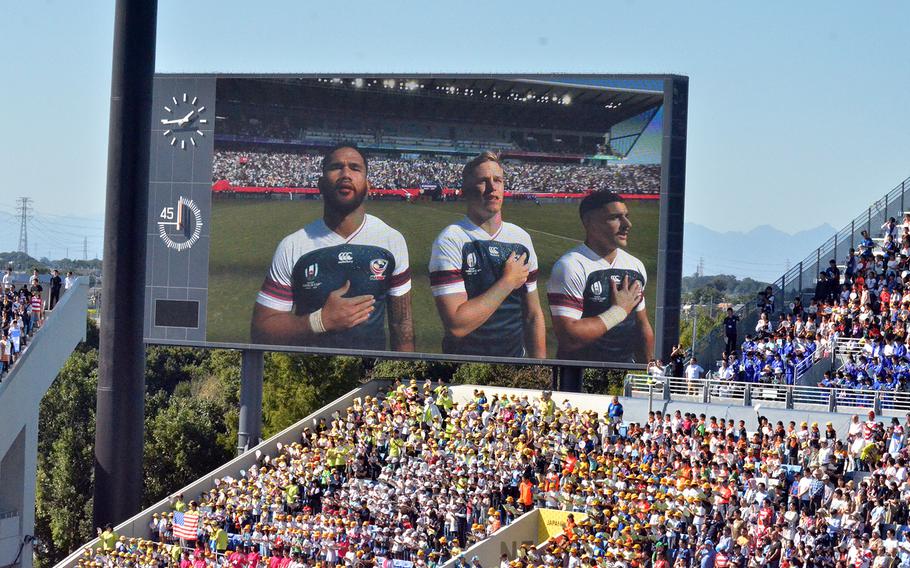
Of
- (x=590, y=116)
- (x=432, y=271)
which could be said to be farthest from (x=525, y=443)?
Answer: (x=590, y=116)

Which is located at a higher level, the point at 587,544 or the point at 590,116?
the point at 590,116

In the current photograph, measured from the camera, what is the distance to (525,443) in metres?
29.6

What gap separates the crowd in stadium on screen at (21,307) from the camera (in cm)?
3359

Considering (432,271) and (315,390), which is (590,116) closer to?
(432,271)

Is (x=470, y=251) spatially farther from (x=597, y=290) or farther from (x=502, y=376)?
(x=502, y=376)

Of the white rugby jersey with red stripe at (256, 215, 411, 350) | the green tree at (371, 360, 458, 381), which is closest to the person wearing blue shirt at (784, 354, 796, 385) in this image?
the white rugby jersey with red stripe at (256, 215, 411, 350)

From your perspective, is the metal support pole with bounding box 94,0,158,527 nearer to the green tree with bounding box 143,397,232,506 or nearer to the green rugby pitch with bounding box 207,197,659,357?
the green rugby pitch with bounding box 207,197,659,357

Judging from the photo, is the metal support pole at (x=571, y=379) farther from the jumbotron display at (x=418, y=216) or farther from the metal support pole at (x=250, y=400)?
the metal support pole at (x=250, y=400)

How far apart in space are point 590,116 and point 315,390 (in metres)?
25.3

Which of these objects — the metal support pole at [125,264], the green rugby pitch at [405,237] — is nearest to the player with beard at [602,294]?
the green rugby pitch at [405,237]

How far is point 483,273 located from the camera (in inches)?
A: 1289

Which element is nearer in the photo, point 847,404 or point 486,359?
point 847,404

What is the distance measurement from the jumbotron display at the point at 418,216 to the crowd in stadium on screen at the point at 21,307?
2.59 metres

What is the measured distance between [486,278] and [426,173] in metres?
2.88
